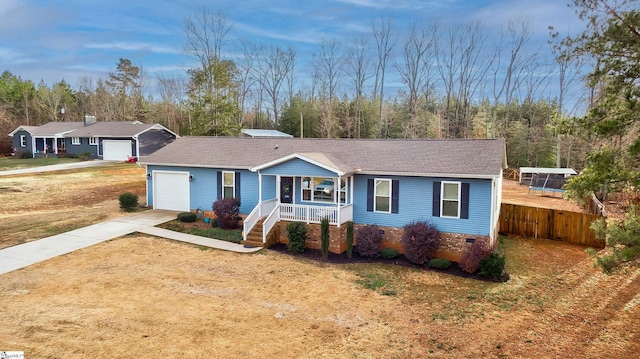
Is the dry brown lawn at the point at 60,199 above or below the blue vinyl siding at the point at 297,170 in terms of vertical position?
below

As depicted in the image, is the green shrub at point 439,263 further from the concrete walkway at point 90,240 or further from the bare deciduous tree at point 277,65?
the bare deciduous tree at point 277,65

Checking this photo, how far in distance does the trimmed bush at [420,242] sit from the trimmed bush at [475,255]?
4.00 feet

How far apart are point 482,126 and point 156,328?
161 ft

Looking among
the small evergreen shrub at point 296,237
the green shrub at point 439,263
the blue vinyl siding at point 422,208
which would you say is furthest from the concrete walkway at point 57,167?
the green shrub at point 439,263

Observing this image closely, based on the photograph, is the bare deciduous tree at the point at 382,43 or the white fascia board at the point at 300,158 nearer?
the white fascia board at the point at 300,158

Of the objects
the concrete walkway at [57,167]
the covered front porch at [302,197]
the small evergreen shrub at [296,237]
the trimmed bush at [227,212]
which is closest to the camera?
the small evergreen shrub at [296,237]

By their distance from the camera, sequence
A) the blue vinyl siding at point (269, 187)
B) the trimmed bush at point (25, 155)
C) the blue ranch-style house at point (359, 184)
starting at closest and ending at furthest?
the blue ranch-style house at point (359, 184) → the blue vinyl siding at point (269, 187) → the trimmed bush at point (25, 155)

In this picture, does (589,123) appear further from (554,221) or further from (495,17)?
(495,17)

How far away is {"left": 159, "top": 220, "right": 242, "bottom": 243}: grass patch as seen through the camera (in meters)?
18.0

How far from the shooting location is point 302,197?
723 inches

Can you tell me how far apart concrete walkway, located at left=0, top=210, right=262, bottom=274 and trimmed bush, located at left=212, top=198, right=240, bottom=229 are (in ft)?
5.25

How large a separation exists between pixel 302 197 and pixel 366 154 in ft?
11.4

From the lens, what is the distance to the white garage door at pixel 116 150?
143 feet

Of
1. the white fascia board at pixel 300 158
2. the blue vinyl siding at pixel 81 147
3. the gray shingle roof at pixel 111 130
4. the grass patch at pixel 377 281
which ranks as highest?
the gray shingle roof at pixel 111 130
